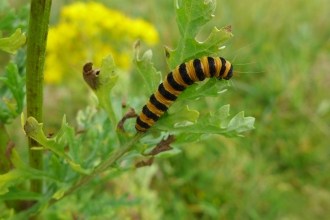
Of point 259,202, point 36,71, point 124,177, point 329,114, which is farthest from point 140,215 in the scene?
point 329,114

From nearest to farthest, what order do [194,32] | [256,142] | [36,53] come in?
[36,53] < [194,32] < [256,142]

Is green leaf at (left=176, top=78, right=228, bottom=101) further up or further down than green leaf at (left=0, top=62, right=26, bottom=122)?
further down

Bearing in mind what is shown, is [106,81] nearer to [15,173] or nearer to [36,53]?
[36,53]

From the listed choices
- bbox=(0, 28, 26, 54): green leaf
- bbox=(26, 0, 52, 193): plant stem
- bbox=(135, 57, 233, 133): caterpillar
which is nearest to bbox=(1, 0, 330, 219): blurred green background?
bbox=(135, 57, 233, 133): caterpillar

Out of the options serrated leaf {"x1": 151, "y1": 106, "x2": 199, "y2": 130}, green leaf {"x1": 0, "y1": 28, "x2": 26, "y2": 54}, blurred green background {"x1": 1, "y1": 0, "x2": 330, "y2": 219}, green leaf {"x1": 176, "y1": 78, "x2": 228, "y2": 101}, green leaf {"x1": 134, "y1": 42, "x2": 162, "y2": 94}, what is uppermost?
green leaf {"x1": 0, "y1": 28, "x2": 26, "y2": 54}

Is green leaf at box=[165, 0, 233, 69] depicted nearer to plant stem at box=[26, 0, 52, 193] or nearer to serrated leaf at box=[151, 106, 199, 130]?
serrated leaf at box=[151, 106, 199, 130]

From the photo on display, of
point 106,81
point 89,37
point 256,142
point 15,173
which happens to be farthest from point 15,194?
point 256,142

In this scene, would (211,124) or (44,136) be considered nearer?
(44,136)
